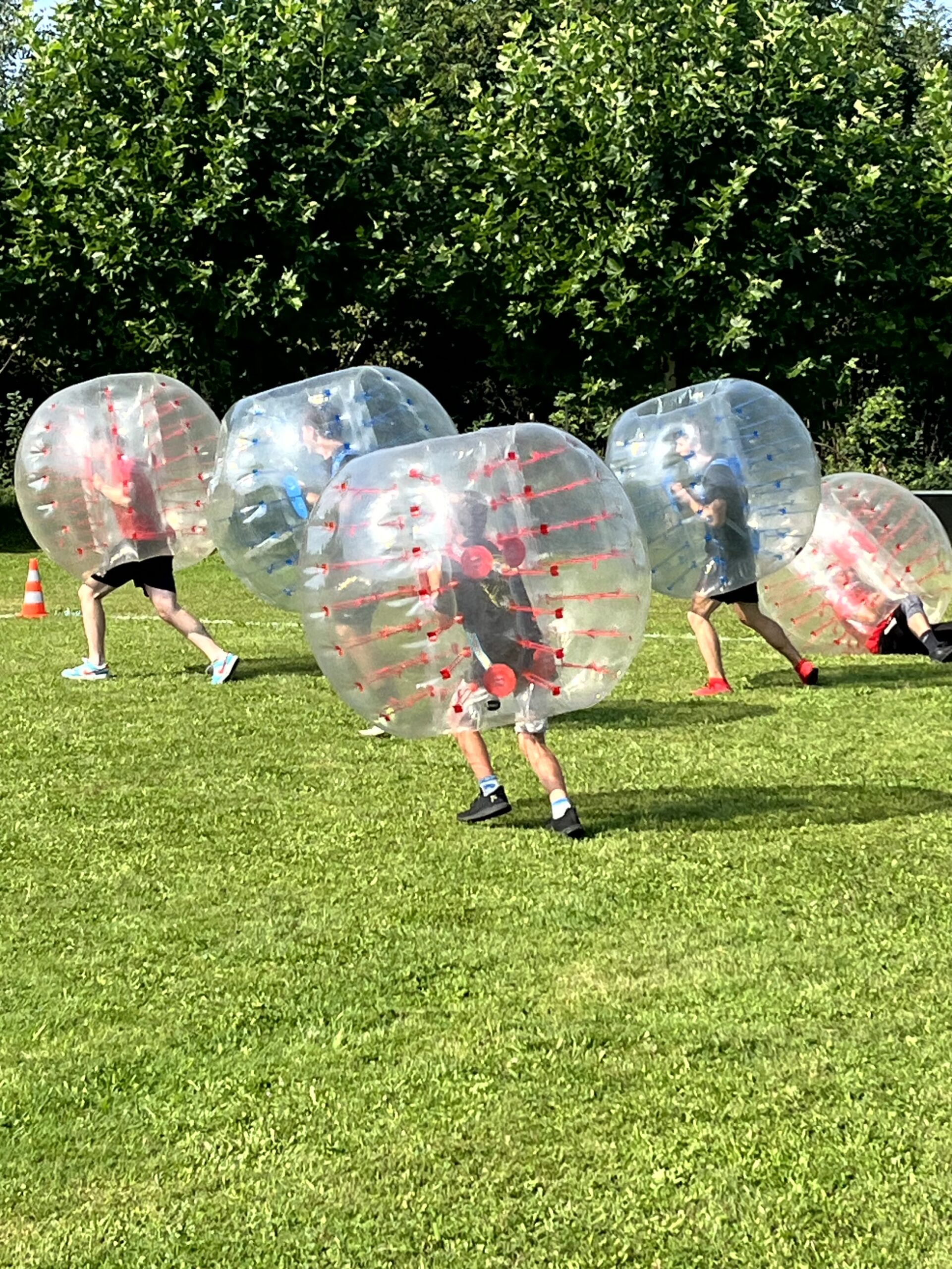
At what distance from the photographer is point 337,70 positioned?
29.6m

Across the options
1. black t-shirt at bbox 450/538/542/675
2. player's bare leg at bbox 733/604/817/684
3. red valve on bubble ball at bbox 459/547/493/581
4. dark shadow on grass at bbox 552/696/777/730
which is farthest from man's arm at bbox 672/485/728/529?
red valve on bubble ball at bbox 459/547/493/581

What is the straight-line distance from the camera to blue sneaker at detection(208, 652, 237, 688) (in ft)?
44.9

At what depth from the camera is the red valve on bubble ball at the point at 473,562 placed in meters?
7.36

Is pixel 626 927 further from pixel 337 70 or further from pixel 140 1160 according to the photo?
pixel 337 70

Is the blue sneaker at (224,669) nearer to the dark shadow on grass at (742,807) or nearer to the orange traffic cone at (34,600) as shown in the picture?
the dark shadow on grass at (742,807)

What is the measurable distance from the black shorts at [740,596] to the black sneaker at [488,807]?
4.35 m

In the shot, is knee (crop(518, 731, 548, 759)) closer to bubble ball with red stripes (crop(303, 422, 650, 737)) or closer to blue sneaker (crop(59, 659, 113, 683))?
bubble ball with red stripes (crop(303, 422, 650, 737))

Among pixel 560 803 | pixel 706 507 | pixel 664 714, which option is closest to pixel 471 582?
pixel 560 803

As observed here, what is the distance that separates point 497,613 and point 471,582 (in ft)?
0.55

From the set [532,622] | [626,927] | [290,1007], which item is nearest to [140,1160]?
[290,1007]

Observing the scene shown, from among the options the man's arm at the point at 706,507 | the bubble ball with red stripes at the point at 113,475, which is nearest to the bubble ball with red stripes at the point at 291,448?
the bubble ball with red stripes at the point at 113,475

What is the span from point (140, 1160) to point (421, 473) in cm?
347

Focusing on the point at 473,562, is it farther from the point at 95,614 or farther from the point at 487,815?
the point at 95,614

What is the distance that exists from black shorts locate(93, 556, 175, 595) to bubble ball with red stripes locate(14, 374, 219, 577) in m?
0.08
